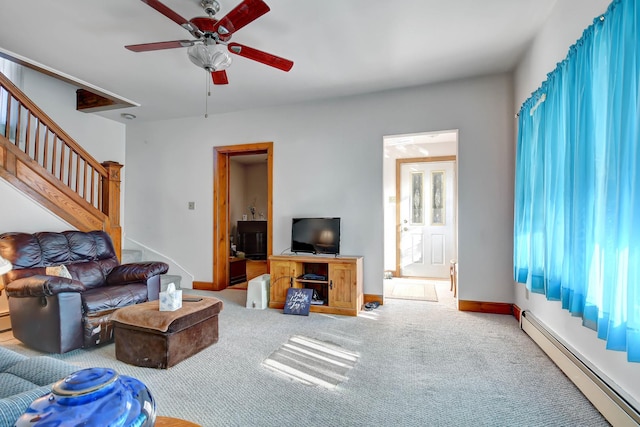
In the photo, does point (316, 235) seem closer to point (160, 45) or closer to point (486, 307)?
point (486, 307)

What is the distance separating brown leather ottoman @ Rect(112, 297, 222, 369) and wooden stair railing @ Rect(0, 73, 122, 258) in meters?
2.21

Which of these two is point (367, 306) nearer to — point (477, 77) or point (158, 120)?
point (477, 77)

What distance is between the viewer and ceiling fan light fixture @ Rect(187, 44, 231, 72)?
7.70 feet

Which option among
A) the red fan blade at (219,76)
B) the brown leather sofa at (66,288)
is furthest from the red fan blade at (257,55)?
the brown leather sofa at (66,288)

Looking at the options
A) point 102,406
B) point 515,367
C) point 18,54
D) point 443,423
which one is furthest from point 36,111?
point 515,367

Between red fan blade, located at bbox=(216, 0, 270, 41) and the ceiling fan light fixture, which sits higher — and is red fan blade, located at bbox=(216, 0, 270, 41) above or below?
above

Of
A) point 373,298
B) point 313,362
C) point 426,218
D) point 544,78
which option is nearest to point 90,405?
point 313,362

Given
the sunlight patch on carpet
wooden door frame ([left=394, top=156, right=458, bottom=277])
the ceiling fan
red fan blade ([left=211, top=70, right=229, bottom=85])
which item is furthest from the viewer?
wooden door frame ([left=394, top=156, right=458, bottom=277])

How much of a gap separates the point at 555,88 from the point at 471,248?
1986 mm

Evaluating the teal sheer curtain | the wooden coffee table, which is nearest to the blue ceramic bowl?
the wooden coffee table

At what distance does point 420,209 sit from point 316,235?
107 inches

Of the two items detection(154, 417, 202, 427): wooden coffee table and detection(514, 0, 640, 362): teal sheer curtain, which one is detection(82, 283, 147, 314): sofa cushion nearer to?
detection(154, 417, 202, 427): wooden coffee table

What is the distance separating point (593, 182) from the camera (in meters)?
1.71

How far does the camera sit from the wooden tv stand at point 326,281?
3.65m
